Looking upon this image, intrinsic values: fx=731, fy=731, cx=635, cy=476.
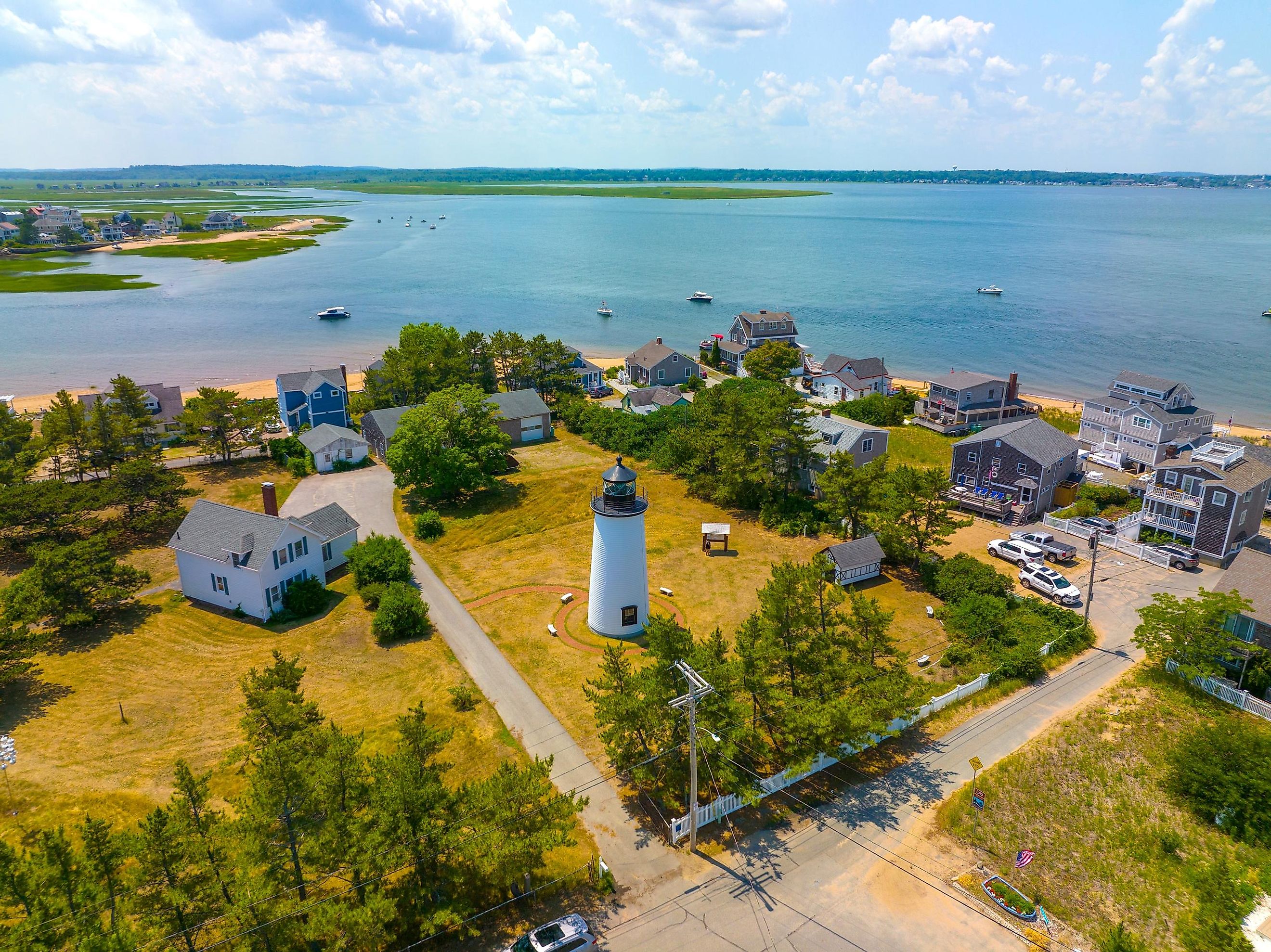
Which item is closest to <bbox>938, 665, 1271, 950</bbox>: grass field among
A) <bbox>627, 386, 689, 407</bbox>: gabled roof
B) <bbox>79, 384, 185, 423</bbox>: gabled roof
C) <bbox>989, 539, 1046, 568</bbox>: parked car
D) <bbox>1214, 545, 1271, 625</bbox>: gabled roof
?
<bbox>1214, 545, 1271, 625</bbox>: gabled roof

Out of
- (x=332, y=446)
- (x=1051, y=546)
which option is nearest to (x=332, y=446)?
(x=332, y=446)

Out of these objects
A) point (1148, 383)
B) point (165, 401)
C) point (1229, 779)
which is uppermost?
point (1148, 383)

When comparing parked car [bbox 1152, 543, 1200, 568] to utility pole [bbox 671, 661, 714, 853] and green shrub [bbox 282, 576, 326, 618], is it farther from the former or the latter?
green shrub [bbox 282, 576, 326, 618]

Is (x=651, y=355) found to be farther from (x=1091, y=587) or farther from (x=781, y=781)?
(x=781, y=781)

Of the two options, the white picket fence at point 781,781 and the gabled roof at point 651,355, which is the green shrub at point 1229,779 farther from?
the gabled roof at point 651,355

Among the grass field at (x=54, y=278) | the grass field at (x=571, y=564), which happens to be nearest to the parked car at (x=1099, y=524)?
the grass field at (x=571, y=564)

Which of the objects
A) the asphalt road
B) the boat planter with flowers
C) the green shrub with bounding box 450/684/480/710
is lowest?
the green shrub with bounding box 450/684/480/710
